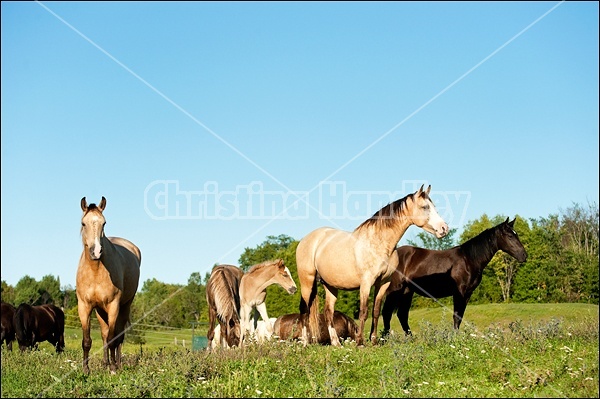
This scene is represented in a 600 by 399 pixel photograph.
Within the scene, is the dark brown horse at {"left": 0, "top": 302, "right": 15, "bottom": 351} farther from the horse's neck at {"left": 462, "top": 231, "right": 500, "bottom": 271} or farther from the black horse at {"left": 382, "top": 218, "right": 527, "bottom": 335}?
the horse's neck at {"left": 462, "top": 231, "right": 500, "bottom": 271}

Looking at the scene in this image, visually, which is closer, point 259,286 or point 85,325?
point 85,325

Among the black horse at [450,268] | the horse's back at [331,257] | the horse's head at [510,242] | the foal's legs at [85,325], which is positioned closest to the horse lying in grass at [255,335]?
the horse's back at [331,257]

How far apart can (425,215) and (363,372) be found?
4.82 meters

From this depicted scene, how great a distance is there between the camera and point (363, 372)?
28.6 feet

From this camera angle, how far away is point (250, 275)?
16438 millimetres

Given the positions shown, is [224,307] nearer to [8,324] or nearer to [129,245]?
[129,245]

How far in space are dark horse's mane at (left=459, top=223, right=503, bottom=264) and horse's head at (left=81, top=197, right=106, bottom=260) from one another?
943 centimetres

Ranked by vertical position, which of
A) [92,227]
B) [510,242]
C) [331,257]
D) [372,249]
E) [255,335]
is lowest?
[255,335]

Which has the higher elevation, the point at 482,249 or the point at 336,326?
the point at 482,249

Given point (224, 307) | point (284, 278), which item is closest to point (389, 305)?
point (284, 278)

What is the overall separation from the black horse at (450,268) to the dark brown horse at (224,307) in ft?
12.7

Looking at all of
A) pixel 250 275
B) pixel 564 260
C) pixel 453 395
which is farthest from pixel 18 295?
pixel 453 395

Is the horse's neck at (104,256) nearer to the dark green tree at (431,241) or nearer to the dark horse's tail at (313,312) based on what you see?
the dark horse's tail at (313,312)

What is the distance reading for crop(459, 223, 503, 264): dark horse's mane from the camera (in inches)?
602
